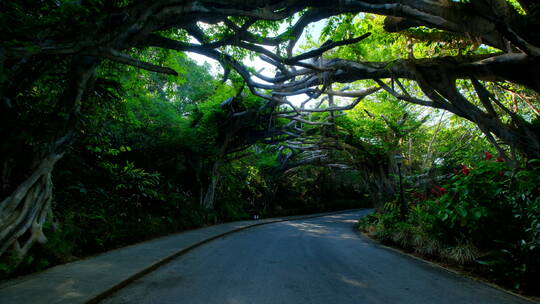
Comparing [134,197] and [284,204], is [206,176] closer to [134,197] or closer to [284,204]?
[134,197]

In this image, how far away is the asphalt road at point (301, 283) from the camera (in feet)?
14.0

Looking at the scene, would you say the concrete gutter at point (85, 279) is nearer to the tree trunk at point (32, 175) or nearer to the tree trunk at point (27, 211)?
the tree trunk at point (27, 211)

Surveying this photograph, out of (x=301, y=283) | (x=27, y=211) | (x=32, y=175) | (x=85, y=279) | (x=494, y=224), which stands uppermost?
(x=32, y=175)

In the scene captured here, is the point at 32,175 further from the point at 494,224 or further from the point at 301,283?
the point at 494,224

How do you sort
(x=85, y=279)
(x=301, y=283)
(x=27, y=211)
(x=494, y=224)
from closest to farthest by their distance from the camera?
1. (x=85, y=279)
2. (x=301, y=283)
3. (x=27, y=211)
4. (x=494, y=224)

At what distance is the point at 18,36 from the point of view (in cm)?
464

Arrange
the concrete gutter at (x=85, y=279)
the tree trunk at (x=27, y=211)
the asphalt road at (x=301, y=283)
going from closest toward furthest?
1. the concrete gutter at (x=85, y=279)
2. the asphalt road at (x=301, y=283)
3. the tree trunk at (x=27, y=211)

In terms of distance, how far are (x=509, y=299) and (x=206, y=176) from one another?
51.0 ft

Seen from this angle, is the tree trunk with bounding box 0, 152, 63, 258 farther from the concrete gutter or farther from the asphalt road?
the asphalt road

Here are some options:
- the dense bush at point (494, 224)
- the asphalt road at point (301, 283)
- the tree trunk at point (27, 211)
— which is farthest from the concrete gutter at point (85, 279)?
the dense bush at point (494, 224)

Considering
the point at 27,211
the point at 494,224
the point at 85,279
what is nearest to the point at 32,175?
the point at 27,211

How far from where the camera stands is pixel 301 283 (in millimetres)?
5020

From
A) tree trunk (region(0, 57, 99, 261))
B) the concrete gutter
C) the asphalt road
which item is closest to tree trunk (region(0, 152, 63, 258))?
tree trunk (region(0, 57, 99, 261))

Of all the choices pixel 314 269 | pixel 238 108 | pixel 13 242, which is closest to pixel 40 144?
pixel 13 242
